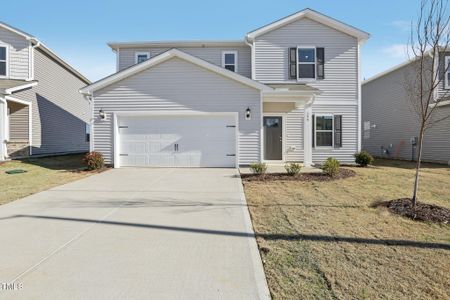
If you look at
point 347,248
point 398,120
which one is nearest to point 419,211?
point 347,248

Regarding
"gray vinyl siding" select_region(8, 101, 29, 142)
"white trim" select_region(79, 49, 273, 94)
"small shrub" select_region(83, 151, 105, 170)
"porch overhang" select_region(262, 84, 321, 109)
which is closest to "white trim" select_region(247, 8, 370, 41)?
"white trim" select_region(79, 49, 273, 94)

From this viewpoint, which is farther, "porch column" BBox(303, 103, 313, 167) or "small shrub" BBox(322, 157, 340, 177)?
"porch column" BBox(303, 103, 313, 167)

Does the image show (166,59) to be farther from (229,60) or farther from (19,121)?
(19,121)

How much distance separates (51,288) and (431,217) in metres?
6.01

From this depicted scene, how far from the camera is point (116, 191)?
333 inches

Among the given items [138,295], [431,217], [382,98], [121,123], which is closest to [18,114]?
[121,123]

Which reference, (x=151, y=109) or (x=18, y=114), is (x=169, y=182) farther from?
(x=18, y=114)

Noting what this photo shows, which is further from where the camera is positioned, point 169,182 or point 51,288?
point 169,182

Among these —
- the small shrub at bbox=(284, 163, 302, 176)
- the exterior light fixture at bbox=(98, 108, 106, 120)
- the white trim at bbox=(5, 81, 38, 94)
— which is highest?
the white trim at bbox=(5, 81, 38, 94)

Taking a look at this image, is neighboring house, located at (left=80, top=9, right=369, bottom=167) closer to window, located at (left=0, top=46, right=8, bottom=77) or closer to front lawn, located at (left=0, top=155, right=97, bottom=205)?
front lawn, located at (left=0, top=155, right=97, bottom=205)

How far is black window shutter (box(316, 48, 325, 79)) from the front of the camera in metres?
14.9

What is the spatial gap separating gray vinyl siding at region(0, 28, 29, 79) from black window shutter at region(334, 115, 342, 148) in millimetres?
16080

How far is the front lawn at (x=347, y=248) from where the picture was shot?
3311 mm

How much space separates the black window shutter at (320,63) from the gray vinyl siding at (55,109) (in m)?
14.6
